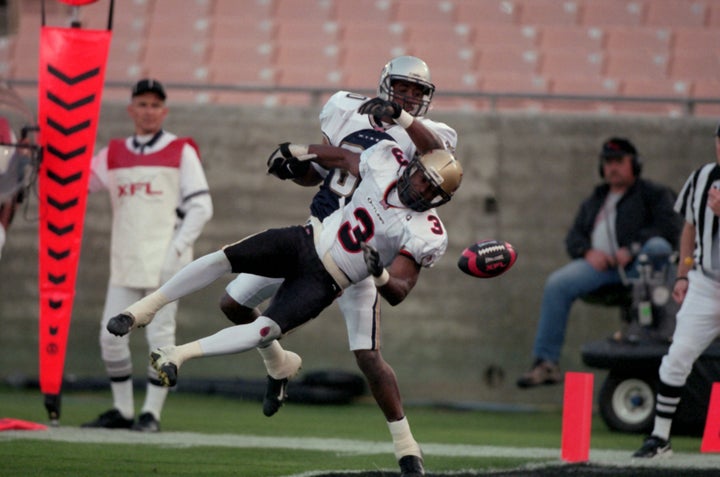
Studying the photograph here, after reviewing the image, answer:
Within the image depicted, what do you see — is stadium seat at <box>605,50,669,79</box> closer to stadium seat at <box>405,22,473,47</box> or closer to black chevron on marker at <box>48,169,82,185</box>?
stadium seat at <box>405,22,473,47</box>

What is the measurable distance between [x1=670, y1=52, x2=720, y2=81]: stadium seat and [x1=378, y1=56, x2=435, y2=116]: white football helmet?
20.8 feet

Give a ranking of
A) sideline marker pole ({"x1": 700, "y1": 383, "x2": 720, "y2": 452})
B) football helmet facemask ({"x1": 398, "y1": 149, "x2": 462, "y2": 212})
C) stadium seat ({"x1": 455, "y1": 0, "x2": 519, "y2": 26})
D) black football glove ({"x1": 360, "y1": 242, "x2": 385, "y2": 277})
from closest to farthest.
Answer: black football glove ({"x1": 360, "y1": 242, "x2": 385, "y2": 277}) → football helmet facemask ({"x1": 398, "y1": 149, "x2": 462, "y2": 212}) → sideline marker pole ({"x1": 700, "y1": 383, "x2": 720, "y2": 452}) → stadium seat ({"x1": 455, "y1": 0, "x2": 519, "y2": 26})

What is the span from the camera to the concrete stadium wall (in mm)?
9445

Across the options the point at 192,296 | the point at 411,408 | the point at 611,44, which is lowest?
the point at 411,408

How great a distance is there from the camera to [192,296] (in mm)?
9758

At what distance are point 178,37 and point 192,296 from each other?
3635 millimetres

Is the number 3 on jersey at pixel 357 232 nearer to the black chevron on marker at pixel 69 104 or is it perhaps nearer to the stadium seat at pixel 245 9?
the black chevron on marker at pixel 69 104

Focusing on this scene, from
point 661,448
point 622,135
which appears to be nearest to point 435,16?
point 622,135

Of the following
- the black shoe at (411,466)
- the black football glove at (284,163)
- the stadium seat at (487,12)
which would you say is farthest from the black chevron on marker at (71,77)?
the stadium seat at (487,12)

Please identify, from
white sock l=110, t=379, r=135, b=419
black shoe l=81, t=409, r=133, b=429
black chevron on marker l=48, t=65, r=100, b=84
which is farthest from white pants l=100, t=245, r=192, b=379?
black chevron on marker l=48, t=65, r=100, b=84

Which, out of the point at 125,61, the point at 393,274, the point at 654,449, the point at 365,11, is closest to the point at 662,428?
the point at 654,449

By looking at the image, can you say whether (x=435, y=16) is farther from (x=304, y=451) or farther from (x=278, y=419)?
(x=304, y=451)

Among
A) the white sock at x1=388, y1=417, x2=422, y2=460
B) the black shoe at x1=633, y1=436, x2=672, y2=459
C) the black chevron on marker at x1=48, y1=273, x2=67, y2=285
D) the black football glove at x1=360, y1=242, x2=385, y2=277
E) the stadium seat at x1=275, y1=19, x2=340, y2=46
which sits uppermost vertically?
the stadium seat at x1=275, y1=19, x2=340, y2=46

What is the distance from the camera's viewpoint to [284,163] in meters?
5.40
